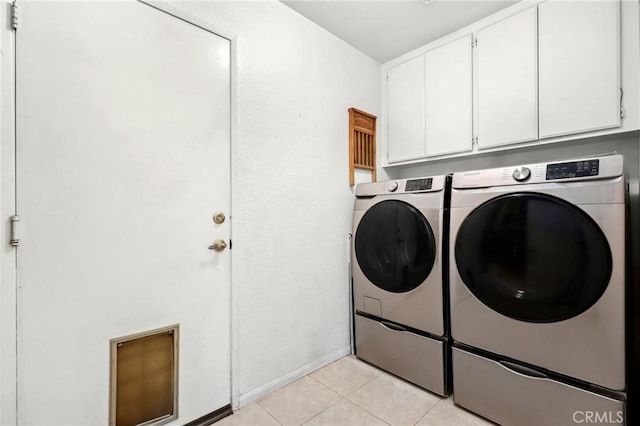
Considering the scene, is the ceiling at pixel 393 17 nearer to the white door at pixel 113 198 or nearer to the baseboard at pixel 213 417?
the white door at pixel 113 198

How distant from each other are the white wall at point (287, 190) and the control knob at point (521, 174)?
44.2 inches

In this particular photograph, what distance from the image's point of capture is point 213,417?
148 centimetres

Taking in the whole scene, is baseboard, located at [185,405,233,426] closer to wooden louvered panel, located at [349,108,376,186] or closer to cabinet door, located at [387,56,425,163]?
wooden louvered panel, located at [349,108,376,186]

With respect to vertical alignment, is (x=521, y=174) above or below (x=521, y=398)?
above

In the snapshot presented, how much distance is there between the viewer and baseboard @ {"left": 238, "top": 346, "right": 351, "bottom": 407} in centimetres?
163

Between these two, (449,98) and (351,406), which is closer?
(351,406)

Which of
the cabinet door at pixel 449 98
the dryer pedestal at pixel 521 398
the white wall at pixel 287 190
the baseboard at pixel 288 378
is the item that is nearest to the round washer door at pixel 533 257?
the dryer pedestal at pixel 521 398

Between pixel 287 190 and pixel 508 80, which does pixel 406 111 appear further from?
pixel 287 190

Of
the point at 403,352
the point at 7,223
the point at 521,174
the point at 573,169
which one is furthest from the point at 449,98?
the point at 7,223

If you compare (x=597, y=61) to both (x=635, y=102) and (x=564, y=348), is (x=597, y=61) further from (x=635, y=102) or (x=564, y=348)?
(x=564, y=348)

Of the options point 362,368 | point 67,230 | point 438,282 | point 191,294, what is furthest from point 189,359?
point 438,282

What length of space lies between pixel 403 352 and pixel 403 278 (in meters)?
0.48

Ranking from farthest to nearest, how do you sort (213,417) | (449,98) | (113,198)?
(449,98), (213,417), (113,198)

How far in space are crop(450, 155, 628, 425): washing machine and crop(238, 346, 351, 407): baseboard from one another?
83 cm
